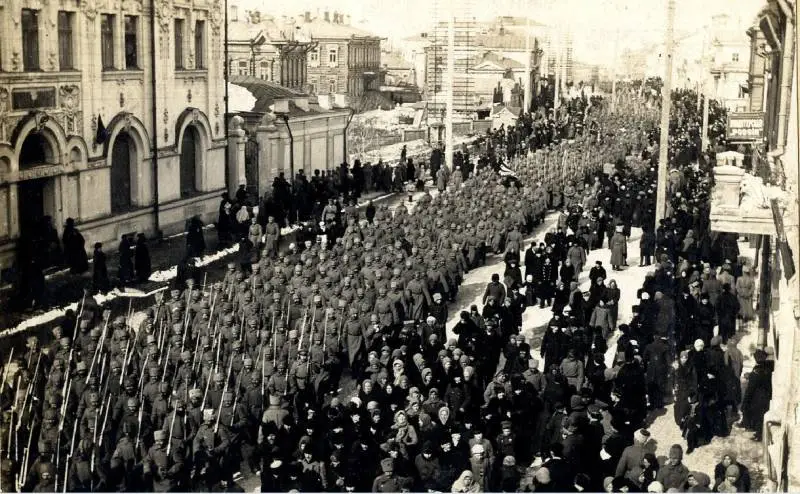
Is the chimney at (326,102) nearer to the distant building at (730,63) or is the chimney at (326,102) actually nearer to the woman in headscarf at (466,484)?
the distant building at (730,63)

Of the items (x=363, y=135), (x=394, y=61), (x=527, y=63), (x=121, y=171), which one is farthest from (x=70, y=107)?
(x=394, y=61)

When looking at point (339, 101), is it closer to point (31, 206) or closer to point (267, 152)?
point (267, 152)

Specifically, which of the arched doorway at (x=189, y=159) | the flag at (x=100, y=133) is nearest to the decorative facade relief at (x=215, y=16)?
the arched doorway at (x=189, y=159)

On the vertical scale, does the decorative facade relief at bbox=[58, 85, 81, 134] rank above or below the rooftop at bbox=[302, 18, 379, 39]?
below

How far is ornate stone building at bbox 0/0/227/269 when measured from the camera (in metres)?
Answer: 15.3

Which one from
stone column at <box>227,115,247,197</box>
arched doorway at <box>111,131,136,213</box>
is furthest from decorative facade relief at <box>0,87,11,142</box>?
stone column at <box>227,115,247,197</box>

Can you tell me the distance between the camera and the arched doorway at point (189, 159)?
2069 cm

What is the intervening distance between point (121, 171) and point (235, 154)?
5637mm

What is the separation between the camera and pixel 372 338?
42.5ft

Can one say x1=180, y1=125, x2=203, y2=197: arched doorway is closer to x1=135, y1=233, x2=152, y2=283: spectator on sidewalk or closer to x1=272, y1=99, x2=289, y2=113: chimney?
x1=135, y1=233, x2=152, y2=283: spectator on sidewalk

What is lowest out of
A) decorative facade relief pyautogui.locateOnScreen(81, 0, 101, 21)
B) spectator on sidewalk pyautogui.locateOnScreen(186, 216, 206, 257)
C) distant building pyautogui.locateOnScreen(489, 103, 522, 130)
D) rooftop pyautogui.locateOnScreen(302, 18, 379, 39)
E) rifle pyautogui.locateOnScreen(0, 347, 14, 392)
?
rifle pyautogui.locateOnScreen(0, 347, 14, 392)

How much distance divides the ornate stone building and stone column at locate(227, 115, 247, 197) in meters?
1.11

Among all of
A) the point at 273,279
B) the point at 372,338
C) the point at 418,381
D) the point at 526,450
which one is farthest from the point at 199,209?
the point at 526,450

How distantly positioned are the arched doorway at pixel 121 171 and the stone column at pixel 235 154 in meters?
4.75
